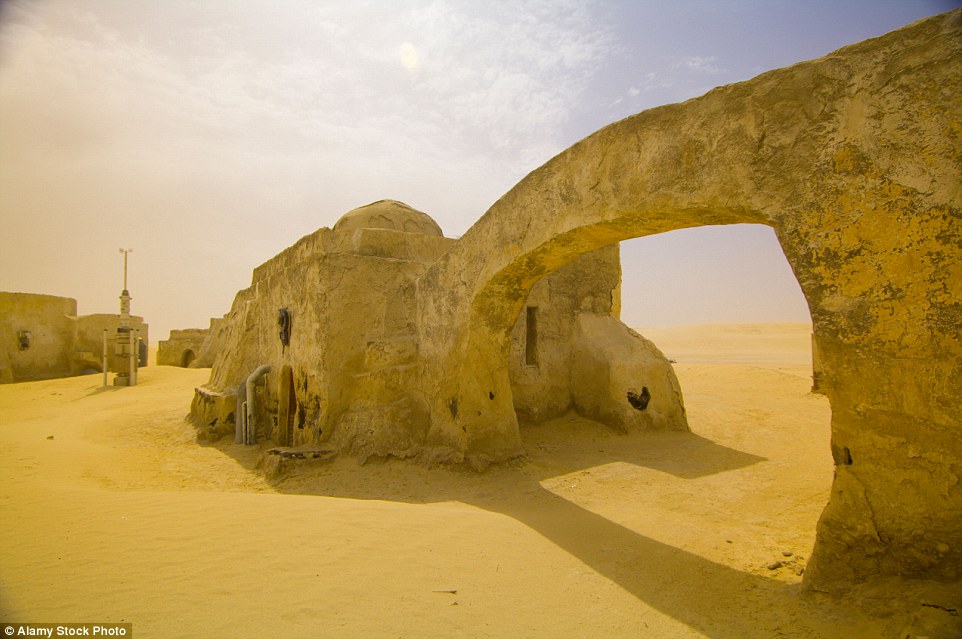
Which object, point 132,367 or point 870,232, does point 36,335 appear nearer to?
point 132,367

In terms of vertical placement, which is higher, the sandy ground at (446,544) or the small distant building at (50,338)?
the small distant building at (50,338)

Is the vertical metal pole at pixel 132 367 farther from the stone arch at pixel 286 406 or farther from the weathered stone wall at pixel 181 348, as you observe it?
the stone arch at pixel 286 406

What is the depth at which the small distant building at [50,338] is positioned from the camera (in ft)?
55.5

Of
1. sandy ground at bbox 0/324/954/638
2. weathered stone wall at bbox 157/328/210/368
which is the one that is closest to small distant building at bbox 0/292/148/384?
weathered stone wall at bbox 157/328/210/368

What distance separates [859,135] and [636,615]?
2.92 metres

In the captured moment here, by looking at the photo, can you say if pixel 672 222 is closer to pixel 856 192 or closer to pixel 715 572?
pixel 856 192

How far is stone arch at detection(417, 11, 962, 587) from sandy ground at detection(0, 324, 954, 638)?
0.36m

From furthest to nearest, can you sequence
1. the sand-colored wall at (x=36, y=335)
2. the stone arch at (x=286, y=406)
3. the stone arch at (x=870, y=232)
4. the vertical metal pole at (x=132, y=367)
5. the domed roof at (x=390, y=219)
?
the sand-colored wall at (x=36, y=335)
the vertical metal pole at (x=132, y=367)
the domed roof at (x=390, y=219)
the stone arch at (x=286, y=406)
the stone arch at (x=870, y=232)

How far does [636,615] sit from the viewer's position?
9.75 feet

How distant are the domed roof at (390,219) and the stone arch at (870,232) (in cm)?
597

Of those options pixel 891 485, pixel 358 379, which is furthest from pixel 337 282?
pixel 891 485

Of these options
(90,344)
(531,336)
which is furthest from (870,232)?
(90,344)

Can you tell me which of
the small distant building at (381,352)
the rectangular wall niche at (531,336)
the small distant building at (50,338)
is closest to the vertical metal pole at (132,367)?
the small distant building at (50,338)

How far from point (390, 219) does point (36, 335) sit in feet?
52.0
